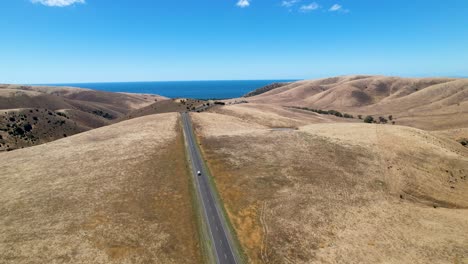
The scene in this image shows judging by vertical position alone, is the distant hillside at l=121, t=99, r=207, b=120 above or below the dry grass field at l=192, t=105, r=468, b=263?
above

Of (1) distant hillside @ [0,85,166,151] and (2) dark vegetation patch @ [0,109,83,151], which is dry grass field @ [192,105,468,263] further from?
(1) distant hillside @ [0,85,166,151]

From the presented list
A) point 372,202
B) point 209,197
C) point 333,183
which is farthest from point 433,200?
point 209,197

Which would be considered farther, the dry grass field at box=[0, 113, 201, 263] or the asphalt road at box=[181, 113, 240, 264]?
the asphalt road at box=[181, 113, 240, 264]

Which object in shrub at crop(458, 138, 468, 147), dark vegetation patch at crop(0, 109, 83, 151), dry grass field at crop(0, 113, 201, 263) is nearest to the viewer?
dry grass field at crop(0, 113, 201, 263)

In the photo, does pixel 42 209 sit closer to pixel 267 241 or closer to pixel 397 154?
pixel 267 241

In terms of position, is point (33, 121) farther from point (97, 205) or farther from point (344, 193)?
point (344, 193)

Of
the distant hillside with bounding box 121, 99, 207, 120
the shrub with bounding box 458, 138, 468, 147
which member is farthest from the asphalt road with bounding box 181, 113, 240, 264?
the shrub with bounding box 458, 138, 468, 147

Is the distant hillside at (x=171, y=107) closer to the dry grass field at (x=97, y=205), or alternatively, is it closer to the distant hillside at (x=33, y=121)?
the distant hillside at (x=33, y=121)

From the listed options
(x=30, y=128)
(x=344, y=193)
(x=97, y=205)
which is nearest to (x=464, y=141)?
(x=344, y=193)
